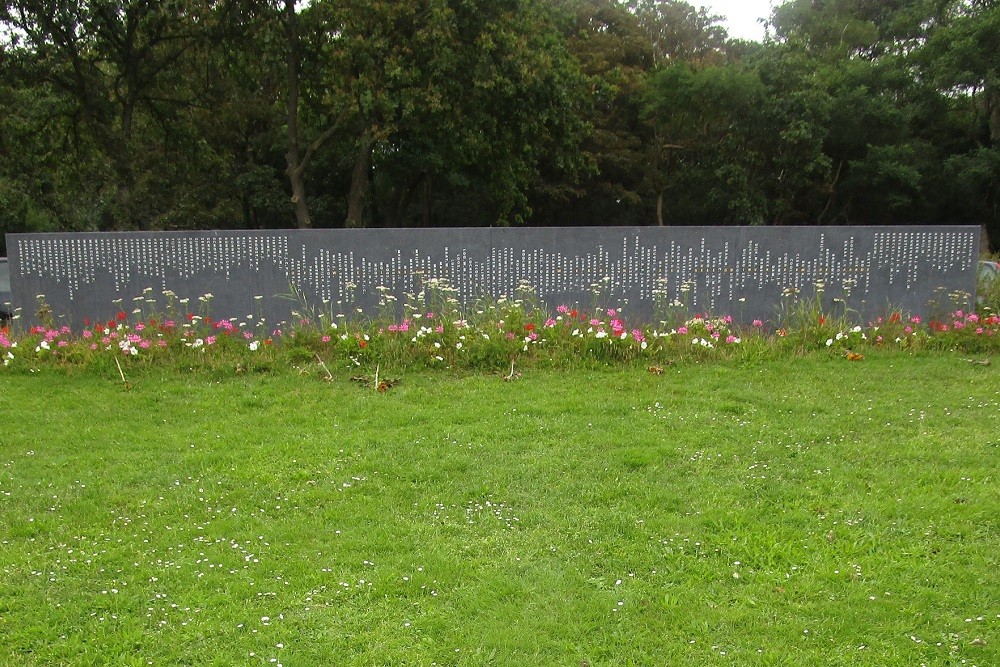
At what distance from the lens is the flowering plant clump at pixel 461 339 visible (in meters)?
7.65

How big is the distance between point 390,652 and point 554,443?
251cm

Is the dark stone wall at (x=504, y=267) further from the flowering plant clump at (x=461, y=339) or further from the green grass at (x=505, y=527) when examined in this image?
the green grass at (x=505, y=527)

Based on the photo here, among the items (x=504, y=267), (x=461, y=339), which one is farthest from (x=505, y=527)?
(x=504, y=267)

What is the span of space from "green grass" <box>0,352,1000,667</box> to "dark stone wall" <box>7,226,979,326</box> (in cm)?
291

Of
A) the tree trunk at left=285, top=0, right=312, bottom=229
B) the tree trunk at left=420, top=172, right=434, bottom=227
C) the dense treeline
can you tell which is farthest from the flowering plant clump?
the tree trunk at left=420, top=172, right=434, bottom=227

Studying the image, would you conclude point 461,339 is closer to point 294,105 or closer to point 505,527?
point 505,527

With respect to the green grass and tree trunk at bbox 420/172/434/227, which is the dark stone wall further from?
tree trunk at bbox 420/172/434/227

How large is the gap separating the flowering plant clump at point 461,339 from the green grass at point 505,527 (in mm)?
968

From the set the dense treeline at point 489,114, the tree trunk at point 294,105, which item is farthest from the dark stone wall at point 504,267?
the tree trunk at point 294,105

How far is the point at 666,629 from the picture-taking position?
3186mm

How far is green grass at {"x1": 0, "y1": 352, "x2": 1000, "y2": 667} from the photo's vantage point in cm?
313

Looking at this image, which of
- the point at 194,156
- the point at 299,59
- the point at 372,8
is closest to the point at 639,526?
the point at 372,8

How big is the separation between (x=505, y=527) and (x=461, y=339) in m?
3.73

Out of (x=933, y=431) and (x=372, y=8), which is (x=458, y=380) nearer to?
(x=933, y=431)
